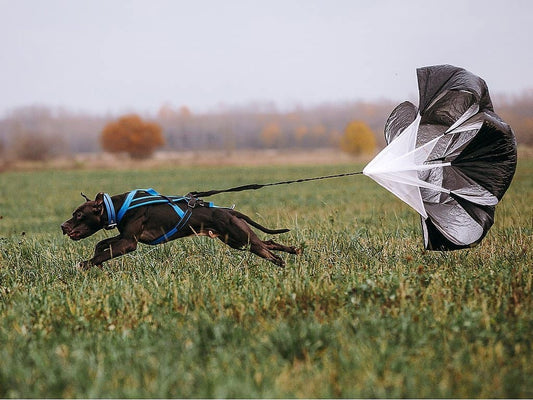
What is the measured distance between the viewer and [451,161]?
6.19m

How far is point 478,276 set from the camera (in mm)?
5320

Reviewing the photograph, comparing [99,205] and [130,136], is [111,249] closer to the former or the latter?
[99,205]

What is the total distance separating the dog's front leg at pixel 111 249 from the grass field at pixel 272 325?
217 mm

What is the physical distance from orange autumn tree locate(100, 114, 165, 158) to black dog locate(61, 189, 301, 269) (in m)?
98.6

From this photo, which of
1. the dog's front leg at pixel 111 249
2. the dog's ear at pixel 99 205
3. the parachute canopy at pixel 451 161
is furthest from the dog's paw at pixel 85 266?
the parachute canopy at pixel 451 161

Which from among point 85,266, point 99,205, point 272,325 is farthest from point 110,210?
point 272,325

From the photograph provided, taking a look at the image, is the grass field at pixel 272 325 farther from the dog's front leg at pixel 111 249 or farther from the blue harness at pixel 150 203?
the blue harness at pixel 150 203

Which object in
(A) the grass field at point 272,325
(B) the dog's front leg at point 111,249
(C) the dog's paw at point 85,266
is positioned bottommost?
(A) the grass field at point 272,325

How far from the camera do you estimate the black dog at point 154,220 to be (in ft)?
18.5

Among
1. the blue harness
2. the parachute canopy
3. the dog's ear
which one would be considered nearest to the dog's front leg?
the blue harness

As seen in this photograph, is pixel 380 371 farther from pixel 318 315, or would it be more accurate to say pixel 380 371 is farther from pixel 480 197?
pixel 480 197

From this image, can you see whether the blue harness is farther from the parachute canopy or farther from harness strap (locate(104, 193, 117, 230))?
the parachute canopy

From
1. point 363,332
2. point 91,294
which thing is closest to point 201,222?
point 91,294

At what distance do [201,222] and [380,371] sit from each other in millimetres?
2742
